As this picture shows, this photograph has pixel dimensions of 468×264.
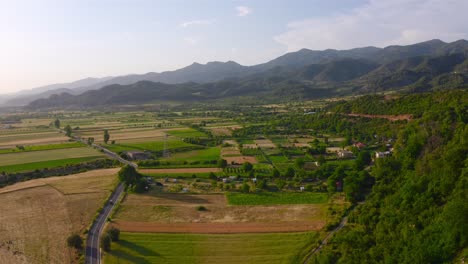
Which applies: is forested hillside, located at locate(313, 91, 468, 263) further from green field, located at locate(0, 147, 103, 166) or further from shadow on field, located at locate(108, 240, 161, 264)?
green field, located at locate(0, 147, 103, 166)

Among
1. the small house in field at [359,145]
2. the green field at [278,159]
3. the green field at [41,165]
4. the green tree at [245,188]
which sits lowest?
the green tree at [245,188]

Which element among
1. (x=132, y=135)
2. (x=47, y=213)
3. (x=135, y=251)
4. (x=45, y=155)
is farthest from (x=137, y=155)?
(x=135, y=251)

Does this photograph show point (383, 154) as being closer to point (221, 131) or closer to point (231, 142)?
point (231, 142)

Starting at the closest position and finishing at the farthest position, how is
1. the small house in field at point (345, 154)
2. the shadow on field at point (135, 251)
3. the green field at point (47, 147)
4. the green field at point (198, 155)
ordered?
the shadow on field at point (135, 251), the small house in field at point (345, 154), the green field at point (198, 155), the green field at point (47, 147)

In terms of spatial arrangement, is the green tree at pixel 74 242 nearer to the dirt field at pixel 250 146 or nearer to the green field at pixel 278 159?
the green field at pixel 278 159

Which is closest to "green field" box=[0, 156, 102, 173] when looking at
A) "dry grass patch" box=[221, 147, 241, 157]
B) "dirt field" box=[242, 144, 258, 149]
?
"dry grass patch" box=[221, 147, 241, 157]

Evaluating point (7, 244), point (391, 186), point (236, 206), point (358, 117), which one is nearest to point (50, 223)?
point (7, 244)

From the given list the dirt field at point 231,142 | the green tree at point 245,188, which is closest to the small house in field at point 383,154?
the green tree at point 245,188
